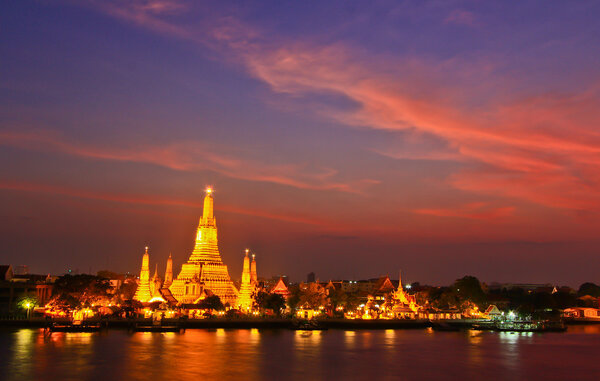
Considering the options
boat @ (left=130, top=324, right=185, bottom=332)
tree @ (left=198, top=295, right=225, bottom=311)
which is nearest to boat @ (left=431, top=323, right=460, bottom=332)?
tree @ (left=198, top=295, right=225, bottom=311)

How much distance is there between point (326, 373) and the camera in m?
50.6

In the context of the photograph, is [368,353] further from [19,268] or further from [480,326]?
[19,268]

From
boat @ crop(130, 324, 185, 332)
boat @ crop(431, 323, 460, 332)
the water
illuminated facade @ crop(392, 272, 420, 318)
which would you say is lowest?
the water

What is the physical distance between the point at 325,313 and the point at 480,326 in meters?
26.7

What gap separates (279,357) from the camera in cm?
5866

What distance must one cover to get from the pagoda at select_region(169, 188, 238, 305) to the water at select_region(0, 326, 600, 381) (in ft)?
80.0

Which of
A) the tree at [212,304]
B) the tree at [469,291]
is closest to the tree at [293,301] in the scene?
the tree at [212,304]

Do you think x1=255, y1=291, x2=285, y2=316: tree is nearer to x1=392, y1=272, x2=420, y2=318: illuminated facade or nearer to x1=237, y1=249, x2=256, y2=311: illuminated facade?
x1=237, y1=249, x2=256, y2=311: illuminated facade

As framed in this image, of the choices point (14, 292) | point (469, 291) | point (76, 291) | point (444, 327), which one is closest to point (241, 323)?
point (76, 291)

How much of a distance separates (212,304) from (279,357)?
4354 cm

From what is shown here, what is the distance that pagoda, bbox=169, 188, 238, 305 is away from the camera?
106438mm

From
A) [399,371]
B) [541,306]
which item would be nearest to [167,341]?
[399,371]

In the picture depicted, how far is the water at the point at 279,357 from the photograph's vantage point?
4925 centimetres

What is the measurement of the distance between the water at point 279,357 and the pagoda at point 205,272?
80.0ft
